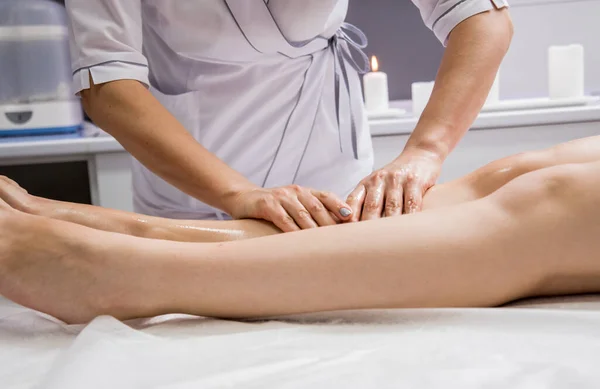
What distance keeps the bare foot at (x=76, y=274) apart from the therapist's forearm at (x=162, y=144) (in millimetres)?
245

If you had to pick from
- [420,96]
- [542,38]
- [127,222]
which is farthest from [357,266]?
[542,38]

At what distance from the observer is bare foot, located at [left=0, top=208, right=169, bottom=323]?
0.83 m

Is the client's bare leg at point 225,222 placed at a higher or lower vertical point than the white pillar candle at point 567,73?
lower

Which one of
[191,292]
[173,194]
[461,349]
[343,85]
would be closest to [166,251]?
[191,292]

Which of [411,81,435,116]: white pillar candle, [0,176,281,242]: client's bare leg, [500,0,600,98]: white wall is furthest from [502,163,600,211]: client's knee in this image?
[500,0,600,98]: white wall

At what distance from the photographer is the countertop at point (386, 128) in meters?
1.97

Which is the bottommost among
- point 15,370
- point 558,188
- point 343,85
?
point 15,370

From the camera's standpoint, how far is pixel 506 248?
2.65 ft

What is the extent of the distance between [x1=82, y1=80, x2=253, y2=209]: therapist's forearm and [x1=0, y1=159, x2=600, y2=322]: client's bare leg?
248 mm

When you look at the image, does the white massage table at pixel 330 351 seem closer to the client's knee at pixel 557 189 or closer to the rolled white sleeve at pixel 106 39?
the client's knee at pixel 557 189

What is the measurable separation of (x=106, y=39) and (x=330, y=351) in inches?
29.2

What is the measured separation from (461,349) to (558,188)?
0.28 meters

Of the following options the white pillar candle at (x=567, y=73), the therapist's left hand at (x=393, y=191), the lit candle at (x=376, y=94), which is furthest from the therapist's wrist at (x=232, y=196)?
the white pillar candle at (x=567, y=73)

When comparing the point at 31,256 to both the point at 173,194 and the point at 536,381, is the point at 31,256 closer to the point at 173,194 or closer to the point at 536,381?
the point at 173,194
